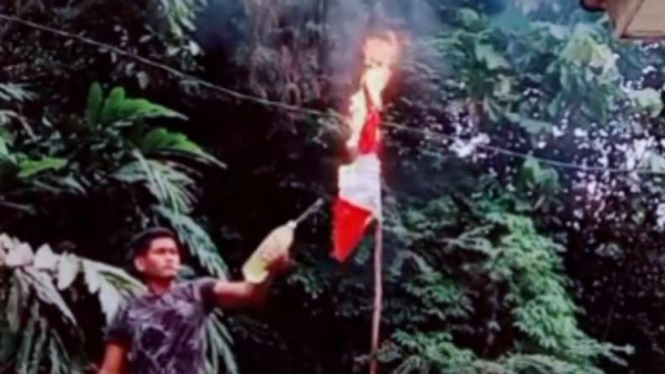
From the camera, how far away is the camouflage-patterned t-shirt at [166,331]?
8.21 feet

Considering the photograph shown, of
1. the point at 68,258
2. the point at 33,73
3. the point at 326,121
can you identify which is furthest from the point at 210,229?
the point at 68,258

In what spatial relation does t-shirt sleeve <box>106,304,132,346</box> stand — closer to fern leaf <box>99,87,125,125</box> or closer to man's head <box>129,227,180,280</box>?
man's head <box>129,227,180,280</box>

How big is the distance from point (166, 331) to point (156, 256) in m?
0.19

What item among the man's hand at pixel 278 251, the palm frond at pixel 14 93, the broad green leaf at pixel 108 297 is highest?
the palm frond at pixel 14 93

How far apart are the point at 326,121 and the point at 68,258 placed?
73.8 inches

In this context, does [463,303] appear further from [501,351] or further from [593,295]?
[593,295]

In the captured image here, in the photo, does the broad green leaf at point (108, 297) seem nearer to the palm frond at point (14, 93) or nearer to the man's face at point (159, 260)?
the man's face at point (159, 260)

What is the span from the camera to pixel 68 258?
11.3 ft

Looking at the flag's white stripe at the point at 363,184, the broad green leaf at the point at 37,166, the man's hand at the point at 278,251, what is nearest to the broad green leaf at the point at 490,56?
the flag's white stripe at the point at 363,184

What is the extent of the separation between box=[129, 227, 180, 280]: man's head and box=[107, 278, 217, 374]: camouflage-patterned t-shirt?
0.17 ft

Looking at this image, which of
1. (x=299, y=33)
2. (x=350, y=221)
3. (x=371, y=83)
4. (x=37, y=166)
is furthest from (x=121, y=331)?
(x=299, y=33)

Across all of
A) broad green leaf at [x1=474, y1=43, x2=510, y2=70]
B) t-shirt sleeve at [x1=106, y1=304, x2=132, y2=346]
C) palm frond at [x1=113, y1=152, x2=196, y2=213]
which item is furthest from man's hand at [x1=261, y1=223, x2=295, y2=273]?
broad green leaf at [x1=474, y1=43, x2=510, y2=70]

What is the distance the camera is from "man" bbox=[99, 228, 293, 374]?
251 centimetres

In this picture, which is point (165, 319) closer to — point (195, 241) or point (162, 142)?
point (162, 142)
